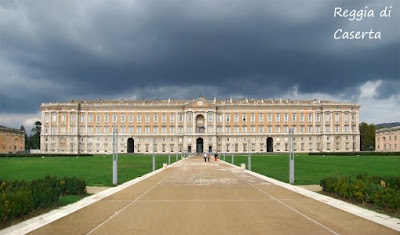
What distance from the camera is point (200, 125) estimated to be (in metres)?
107

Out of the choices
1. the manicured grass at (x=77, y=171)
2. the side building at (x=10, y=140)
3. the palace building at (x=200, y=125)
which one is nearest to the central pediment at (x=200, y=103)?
the palace building at (x=200, y=125)

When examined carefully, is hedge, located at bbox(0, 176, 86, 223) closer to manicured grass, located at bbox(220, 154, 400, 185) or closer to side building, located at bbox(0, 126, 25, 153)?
manicured grass, located at bbox(220, 154, 400, 185)

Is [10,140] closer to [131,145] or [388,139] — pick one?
[131,145]

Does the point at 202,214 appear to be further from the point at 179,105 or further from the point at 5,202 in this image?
the point at 179,105

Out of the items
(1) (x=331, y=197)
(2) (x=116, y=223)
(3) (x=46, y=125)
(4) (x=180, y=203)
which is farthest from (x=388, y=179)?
(3) (x=46, y=125)

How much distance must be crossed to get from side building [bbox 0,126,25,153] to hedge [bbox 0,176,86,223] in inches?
3758

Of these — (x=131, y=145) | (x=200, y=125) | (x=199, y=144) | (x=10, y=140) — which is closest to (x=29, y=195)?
(x=200, y=125)

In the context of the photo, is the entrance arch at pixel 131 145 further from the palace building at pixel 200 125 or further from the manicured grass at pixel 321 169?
the manicured grass at pixel 321 169

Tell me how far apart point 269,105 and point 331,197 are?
9330cm

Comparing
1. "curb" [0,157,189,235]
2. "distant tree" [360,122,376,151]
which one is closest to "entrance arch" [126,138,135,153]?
"distant tree" [360,122,376,151]

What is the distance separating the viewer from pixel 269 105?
4176 inches

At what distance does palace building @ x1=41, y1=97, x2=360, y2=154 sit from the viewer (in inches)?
4139

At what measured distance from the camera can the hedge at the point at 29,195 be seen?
9312 millimetres

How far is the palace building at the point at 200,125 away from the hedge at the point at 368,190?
295 feet
